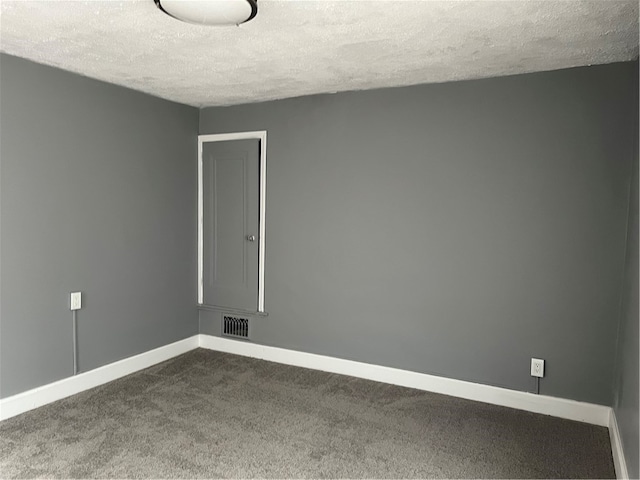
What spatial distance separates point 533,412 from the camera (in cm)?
310

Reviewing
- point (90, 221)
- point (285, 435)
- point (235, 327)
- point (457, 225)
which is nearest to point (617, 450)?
point (457, 225)

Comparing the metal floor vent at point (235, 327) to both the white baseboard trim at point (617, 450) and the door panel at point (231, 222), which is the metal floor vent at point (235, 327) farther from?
the white baseboard trim at point (617, 450)

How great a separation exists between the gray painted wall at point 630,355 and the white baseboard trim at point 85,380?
3.17 m

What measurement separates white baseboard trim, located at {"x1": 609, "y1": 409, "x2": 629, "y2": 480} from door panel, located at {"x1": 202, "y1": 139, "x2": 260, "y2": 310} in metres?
2.61

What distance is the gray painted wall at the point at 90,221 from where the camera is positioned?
291 cm

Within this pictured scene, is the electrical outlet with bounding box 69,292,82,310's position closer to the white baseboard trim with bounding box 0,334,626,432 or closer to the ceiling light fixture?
the white baseboard trim with bounding box 0,334,626,432

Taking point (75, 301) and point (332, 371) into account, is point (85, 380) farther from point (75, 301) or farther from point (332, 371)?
point (332, 371)

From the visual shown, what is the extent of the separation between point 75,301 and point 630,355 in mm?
3250

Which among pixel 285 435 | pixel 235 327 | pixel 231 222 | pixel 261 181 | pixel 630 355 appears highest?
pixel 261 181

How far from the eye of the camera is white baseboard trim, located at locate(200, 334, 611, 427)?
300 centimetres

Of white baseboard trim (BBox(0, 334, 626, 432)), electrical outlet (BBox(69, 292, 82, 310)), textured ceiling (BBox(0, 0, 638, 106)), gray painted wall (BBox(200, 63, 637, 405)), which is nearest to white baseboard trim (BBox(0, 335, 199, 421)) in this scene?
white baseboard trim (BBox(0, 334, 626, 432))

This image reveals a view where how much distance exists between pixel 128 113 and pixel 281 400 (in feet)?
7.66

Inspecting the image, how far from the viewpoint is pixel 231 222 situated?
415 cm

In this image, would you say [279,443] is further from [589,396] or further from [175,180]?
[175,180]
